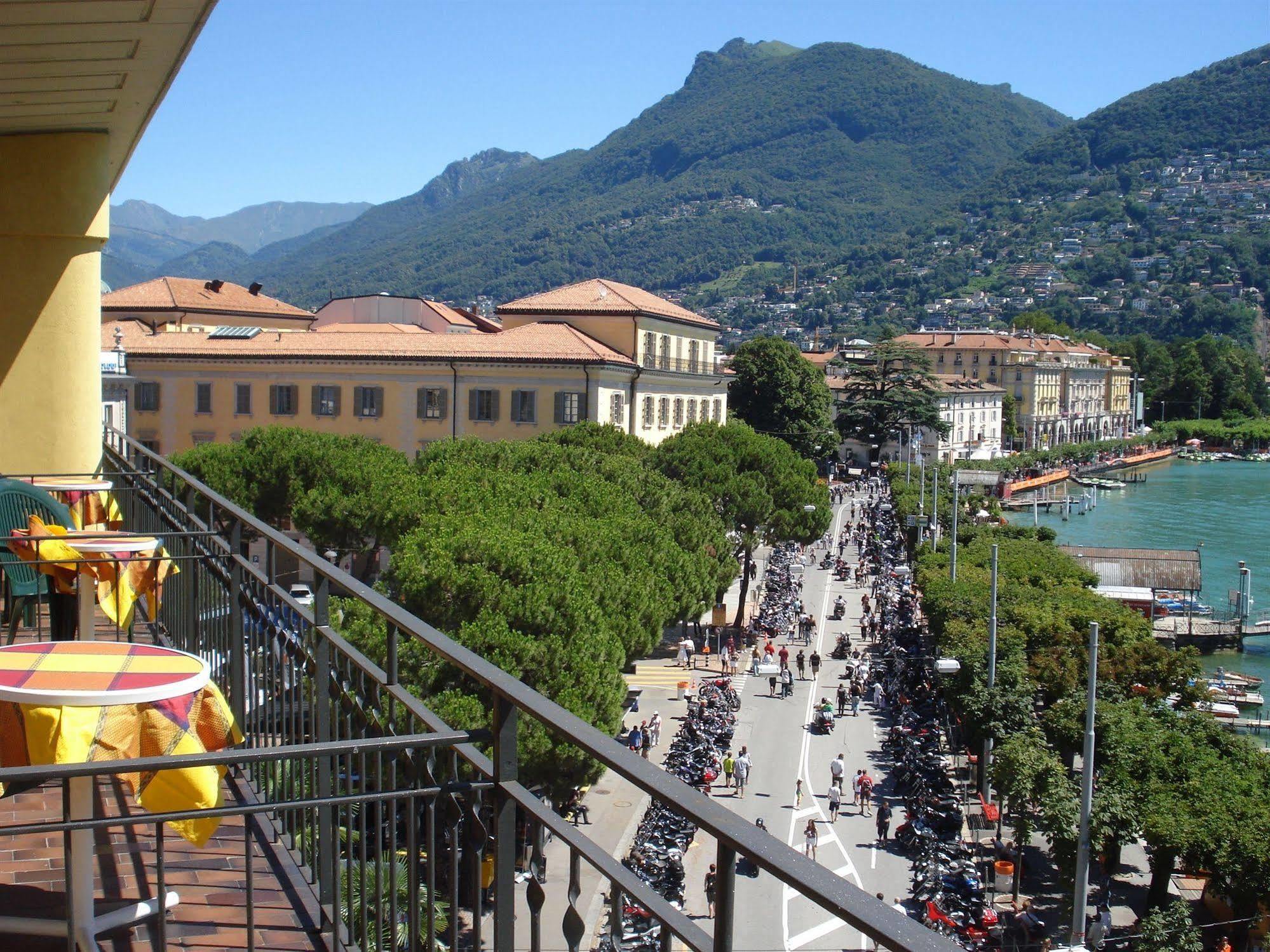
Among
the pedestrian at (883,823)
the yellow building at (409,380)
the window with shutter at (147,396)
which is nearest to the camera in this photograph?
the pedestrian at (883,823)

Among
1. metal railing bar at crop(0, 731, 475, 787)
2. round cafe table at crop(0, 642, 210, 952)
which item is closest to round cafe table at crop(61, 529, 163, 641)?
round cafe table at crop(0, 642, 210, 952)

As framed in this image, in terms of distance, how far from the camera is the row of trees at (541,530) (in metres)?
17.1

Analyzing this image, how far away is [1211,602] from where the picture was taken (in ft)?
192

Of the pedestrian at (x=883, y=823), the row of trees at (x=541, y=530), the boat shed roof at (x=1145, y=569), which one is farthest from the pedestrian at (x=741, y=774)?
the boat shed roof at (x=1145, y=569)

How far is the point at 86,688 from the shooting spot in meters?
3.27

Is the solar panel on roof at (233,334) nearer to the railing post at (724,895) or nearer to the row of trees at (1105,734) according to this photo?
the row of trees at (1105,734)

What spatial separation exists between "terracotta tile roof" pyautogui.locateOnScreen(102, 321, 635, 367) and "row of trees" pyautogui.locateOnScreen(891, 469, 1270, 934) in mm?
15301

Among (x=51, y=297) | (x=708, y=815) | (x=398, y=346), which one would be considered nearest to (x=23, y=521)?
(x=51, y=297)

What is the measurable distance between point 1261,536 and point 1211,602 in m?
26.5

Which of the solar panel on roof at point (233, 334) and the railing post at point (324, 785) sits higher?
the solar panel on roof at point (233, 334)

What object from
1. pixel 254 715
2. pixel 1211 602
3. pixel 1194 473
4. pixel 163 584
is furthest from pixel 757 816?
pixel 1194 473

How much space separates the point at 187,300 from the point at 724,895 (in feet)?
189

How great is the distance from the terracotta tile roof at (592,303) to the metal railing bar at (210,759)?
44.9m

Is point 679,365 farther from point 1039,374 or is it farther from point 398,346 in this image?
point 1039,374
